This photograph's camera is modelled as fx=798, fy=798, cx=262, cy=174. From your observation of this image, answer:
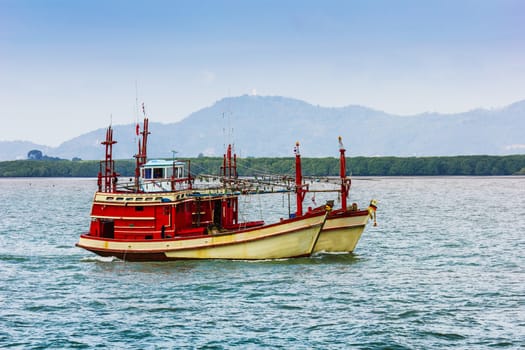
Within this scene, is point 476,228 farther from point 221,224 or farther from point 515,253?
point 221,224

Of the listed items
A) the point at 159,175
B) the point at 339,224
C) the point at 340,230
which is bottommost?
the point at 340,230

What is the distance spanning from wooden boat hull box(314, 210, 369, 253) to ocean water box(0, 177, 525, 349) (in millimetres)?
1147

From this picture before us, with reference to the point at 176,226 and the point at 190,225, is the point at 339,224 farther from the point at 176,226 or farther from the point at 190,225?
the point at 176,226

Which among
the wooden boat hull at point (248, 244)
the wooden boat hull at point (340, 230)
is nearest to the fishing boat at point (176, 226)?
the wooden boat hull at point (248, 244)

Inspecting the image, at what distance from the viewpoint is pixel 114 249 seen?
4750 centimetres

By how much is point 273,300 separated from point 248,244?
379 inches

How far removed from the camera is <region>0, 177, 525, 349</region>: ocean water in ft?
99.5

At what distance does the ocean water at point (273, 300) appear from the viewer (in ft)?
99.5

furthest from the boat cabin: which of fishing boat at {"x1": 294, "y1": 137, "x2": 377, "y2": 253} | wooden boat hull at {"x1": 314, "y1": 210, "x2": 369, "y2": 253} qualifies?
wooden boat hull at {"x1": 314, "y1": 210, "x2": 369, "y2": 253}

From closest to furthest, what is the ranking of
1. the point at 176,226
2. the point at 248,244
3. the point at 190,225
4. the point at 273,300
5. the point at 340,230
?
the point at 273,300, the point at 248,244, the point at 176,226, the point at 340,230, the point at 190,225

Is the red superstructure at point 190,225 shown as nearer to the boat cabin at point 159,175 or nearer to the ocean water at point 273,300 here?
the boat cabin at point 159,175

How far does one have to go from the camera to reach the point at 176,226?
48.1m

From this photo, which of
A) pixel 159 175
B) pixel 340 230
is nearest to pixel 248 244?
pixel 340 230

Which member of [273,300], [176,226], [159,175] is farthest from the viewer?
[159,175]
